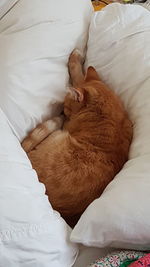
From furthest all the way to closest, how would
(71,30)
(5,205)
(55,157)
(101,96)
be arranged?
(71,30)
(101,96)
(55,157)
(5,205)

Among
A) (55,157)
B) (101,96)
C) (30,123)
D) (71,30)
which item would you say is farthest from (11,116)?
(71,30)

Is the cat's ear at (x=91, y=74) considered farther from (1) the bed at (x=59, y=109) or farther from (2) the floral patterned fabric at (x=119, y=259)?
(2) the floral patterned fabric at (x=119, y=259)

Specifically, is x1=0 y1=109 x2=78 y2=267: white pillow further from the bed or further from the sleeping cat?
the sleeping cat

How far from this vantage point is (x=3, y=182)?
0.94 meters

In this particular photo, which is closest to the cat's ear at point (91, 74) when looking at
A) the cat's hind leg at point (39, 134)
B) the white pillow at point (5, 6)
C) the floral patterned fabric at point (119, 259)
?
the cat's hind leg at point (39, 134)

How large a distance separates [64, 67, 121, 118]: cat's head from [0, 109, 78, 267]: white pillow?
37 centimetres

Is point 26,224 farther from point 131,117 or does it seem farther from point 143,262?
point 131,117

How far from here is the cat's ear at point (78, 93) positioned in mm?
1297

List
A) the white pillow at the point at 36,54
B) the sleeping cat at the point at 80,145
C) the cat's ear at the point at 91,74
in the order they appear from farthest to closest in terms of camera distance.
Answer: the cat's ear at the point at 91,74 < the white pillow at the point at 36,54 < the sleeping cat at the point at 80,145

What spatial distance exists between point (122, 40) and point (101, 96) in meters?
0.23

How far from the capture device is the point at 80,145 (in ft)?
4.09

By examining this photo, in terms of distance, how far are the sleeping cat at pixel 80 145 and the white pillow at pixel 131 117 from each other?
0.06m

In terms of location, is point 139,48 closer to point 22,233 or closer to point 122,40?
point 122,40

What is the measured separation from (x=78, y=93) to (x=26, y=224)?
0.54 meters
